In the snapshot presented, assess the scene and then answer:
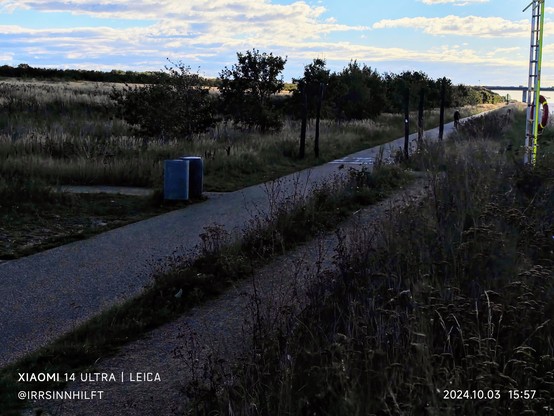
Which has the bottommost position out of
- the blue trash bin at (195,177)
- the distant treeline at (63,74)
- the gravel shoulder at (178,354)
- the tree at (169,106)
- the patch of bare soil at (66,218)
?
the gravel shoulder at (178,354)

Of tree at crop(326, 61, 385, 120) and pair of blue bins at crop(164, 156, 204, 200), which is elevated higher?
tree at crop(326, 61, 385, 120)

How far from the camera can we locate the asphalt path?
5156 millimetres

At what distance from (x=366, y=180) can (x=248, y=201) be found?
224cm

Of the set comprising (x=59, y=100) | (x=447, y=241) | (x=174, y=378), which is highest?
(x=59, y=100)

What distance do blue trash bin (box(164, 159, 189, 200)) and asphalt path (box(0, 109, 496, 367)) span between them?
842 millimetres

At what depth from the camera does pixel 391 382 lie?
298cm

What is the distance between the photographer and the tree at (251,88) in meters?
24.9

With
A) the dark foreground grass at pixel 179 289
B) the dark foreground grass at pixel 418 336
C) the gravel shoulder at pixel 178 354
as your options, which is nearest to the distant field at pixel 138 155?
the dark foreground grass at pixel 179 289

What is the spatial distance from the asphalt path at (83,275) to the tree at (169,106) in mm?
8669

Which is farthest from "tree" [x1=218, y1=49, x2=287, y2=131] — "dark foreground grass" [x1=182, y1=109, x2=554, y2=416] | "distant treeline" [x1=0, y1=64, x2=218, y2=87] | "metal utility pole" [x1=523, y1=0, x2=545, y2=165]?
"distant treeline" [x1=0, y1=64, x2=218, y2=87]

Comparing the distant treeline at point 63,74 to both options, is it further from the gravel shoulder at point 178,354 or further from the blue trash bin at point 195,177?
the gravel shoulder at point 178,354

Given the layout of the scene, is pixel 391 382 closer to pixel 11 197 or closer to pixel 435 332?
pixel 435 332

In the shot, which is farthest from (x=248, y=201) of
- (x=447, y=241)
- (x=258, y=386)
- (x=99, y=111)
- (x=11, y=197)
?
(x=99, y=111)

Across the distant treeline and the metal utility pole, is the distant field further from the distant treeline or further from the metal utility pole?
the distant treeline
